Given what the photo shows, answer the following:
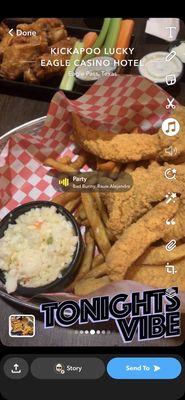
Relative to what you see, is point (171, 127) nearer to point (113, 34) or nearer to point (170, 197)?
point (170, 197)

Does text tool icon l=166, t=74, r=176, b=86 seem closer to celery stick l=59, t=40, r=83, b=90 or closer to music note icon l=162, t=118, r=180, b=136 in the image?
music note icon l=162, t=118, r=180, b=136

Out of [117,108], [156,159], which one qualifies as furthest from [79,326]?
[117,108]

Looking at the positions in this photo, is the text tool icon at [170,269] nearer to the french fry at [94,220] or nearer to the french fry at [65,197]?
the french fry at [94,220]

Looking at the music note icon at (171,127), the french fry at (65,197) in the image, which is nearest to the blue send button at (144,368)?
the french fry at (65,197)

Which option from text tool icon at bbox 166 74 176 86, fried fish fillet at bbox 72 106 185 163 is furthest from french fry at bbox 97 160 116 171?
text tool icon at bbox 166 74 176 86

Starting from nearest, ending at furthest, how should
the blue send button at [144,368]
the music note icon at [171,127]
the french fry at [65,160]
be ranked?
the blue send button at [144,368] → the music note icon at [171,127] → the french fry at [65,160]

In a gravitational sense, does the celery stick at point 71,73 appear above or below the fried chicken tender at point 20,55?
below

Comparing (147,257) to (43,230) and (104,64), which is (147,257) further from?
(104,64)
